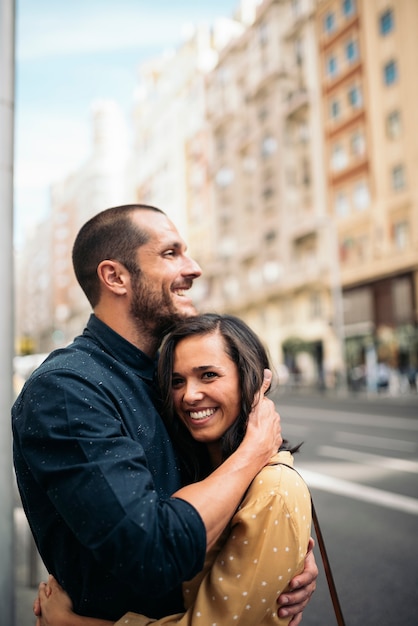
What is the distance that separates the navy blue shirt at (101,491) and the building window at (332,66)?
3661cm

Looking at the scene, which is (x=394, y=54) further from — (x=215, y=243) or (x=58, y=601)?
(x=58, y=601)

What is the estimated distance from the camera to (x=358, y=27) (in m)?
32.5

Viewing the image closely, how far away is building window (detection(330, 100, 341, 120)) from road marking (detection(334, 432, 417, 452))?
86.2 ft

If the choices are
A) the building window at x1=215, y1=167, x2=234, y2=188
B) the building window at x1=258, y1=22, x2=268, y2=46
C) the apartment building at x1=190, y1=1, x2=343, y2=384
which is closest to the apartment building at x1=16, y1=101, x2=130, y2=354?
the building window at x1=215, y1=167, x2=234, y2=188

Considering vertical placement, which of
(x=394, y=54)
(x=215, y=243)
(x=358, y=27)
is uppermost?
(x=358, y=27)

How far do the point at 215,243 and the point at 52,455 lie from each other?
4523 centimetres

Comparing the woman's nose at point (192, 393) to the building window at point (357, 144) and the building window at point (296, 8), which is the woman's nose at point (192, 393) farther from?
the building window at point (296, 8)

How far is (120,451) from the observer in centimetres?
143

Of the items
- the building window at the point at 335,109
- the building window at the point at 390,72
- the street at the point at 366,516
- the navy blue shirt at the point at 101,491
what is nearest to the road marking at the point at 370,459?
the street at the point at 366,516

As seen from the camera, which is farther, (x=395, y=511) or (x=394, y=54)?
(x=394, y=54)

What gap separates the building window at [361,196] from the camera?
31.9m

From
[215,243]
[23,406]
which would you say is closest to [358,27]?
[215,243]

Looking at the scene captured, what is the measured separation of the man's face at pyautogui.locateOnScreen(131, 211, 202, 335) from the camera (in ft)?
6.46

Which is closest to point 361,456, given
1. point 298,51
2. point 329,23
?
point 329,23
